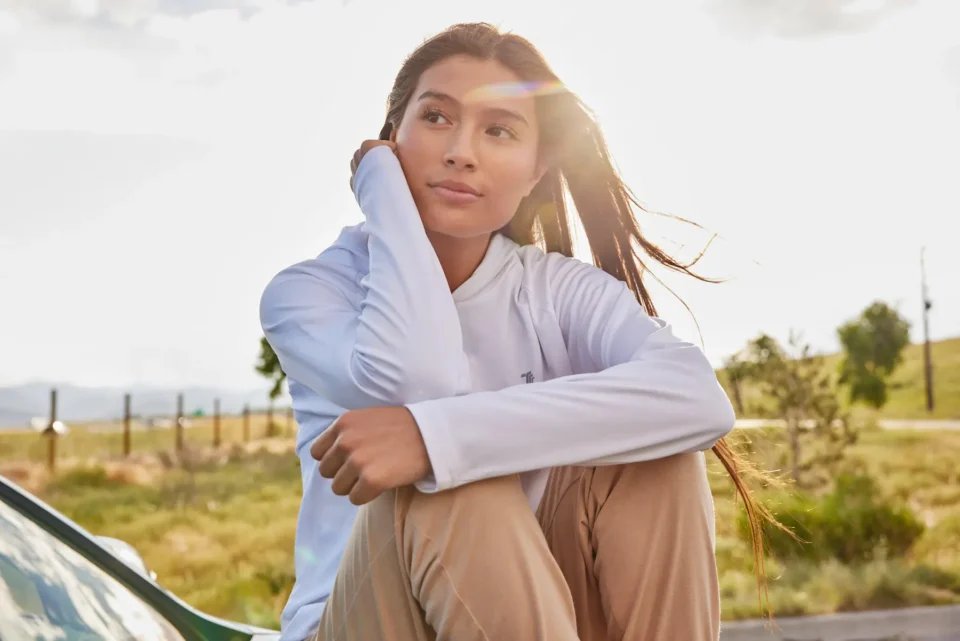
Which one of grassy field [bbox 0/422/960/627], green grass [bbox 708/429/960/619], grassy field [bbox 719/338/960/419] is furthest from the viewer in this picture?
grassy field [bbox 719/338/960/419]

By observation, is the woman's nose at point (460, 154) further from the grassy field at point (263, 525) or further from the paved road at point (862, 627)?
the paved road at point (862, 627)

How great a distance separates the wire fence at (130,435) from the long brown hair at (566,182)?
11.9 m

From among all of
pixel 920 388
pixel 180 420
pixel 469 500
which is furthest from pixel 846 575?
pixel 920 388

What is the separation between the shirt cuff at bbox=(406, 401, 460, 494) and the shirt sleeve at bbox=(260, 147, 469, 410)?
207mm

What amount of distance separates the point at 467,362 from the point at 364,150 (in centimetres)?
66

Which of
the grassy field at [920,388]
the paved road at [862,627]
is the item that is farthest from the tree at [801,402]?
the grassy field at [920,388]

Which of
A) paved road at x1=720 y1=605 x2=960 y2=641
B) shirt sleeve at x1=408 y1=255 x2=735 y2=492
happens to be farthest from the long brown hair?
paved road at x1=720 y1=605 x2=960 y2=641

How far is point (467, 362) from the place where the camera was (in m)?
2.06

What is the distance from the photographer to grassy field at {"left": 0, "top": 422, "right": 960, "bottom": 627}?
271 inches

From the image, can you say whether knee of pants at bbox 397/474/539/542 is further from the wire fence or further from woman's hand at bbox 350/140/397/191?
the wire fence

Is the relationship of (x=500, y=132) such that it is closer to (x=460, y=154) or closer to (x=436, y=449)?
(x=460, y=154)

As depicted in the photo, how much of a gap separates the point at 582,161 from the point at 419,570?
1.37m

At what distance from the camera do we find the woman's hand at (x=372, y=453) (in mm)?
1658

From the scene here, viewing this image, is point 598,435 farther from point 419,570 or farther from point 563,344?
point 563,344
